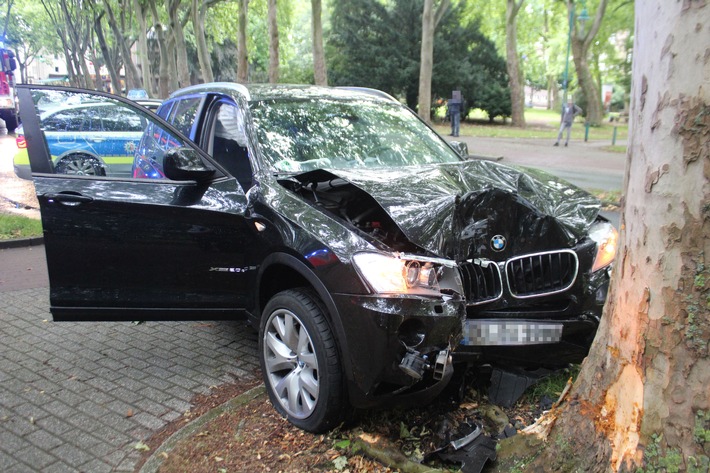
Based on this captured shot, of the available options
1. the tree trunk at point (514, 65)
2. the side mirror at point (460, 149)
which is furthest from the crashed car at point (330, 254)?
the tree trunk at point (514, 65)

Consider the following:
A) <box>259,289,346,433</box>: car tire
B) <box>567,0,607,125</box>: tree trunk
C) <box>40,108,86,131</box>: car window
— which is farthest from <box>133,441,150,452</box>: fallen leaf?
<box>567,0,607,125</box>: tree trunk

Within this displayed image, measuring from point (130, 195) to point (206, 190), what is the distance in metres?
0.46

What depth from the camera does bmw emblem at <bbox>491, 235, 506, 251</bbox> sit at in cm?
320

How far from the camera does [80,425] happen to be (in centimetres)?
341

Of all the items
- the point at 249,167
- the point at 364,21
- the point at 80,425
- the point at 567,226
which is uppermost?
the point at 364,21

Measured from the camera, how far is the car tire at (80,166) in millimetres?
3816

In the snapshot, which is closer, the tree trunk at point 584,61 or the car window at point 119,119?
the car window at point 119,119

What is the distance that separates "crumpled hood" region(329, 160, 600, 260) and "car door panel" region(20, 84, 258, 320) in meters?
0.83

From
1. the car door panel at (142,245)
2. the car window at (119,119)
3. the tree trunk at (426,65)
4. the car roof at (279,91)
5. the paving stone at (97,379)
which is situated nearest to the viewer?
the paving stone at (97,379)

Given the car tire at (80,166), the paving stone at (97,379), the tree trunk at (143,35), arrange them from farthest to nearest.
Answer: the tree trunk at (143,35) < the car tire at (80,166) < the paving stone at (97,379)

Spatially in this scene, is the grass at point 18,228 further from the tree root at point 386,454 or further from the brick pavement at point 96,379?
the tree root at point 386,454

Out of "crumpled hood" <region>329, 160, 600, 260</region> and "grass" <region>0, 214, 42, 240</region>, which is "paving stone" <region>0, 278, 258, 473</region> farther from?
"grass" <region>0, 214, 42, 240</region>

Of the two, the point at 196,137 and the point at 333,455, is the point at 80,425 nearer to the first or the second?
the point at 333,455

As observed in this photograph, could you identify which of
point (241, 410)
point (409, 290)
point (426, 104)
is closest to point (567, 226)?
point (409, 290)
